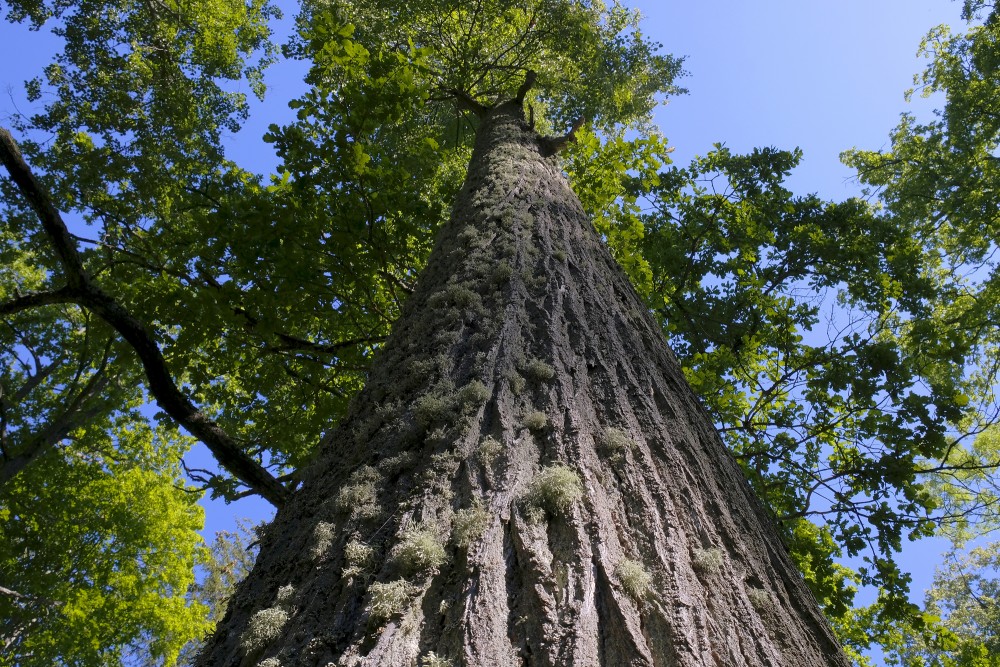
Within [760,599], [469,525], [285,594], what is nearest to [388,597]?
[469,525]

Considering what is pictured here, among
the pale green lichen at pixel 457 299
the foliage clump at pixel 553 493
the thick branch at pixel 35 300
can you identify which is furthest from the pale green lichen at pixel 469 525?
the thick branch at pixel 35 300

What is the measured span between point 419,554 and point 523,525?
25cm

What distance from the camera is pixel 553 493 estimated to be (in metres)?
1.45

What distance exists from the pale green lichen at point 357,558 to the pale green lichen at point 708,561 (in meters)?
0.78

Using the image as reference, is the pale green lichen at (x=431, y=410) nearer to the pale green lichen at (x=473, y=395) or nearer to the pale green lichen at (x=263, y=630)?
the pale green lichen at (x=473, y=395)

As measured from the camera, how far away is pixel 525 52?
920 cm

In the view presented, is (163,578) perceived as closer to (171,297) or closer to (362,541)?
(171,297)

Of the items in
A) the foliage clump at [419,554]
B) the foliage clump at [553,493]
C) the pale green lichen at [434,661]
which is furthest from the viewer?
the foliage clump at [553,493]

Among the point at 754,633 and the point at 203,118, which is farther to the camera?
the point at 203,118

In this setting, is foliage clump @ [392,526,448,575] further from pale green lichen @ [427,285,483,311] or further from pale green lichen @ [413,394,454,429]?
pale green lichen @ [427,285,483,311]

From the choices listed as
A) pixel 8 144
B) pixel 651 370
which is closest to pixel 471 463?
pixel 651 370

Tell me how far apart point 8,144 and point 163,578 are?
39.9ft

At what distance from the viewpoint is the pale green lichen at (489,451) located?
1600 millimetres

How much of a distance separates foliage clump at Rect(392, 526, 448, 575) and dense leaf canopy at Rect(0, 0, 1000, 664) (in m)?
2.86
